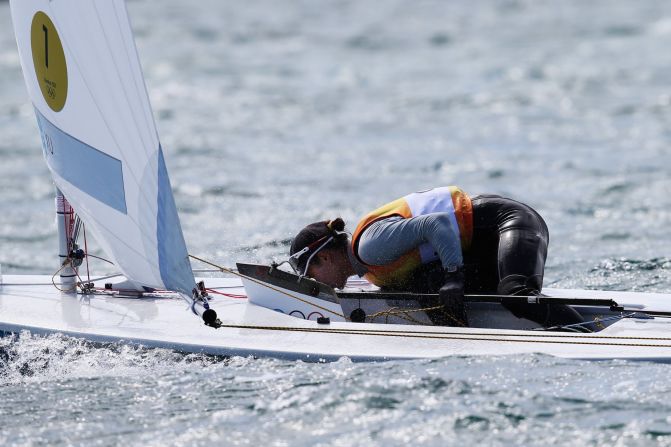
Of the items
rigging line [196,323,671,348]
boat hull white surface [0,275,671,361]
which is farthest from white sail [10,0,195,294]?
rigging line [196,323,671,348]

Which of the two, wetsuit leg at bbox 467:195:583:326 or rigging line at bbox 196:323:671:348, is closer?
rigging line at bbox 196:323:671:348

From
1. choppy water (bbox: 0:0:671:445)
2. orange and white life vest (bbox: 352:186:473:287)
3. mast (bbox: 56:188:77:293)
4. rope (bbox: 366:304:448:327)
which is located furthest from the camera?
mast (bbox: 56:188:77:293)

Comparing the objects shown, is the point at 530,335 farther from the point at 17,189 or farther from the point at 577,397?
the point at 17,189

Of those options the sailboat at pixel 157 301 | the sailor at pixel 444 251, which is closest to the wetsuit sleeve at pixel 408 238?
the sailor at pixel 444 251

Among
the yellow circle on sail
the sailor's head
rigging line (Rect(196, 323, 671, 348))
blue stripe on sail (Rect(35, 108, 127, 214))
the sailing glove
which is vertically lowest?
rigging line (Rect(196, 323, 671, 348))

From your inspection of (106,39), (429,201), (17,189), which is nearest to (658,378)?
(429,201)

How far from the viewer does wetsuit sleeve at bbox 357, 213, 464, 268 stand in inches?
185

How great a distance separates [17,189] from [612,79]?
9.10m

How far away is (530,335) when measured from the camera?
15.0 feet

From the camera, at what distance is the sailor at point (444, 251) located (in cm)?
471

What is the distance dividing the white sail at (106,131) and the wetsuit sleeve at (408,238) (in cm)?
77

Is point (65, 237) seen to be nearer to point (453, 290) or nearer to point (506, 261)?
point (453, 290)

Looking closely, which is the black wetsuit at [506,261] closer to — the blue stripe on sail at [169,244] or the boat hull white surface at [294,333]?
the boat hull white surface at [294,333]

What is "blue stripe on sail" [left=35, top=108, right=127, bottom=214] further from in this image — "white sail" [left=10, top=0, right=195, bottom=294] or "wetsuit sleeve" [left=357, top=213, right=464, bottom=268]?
"wetsuit sleeve" [left=357, top=213, right=464, bottom=268]
